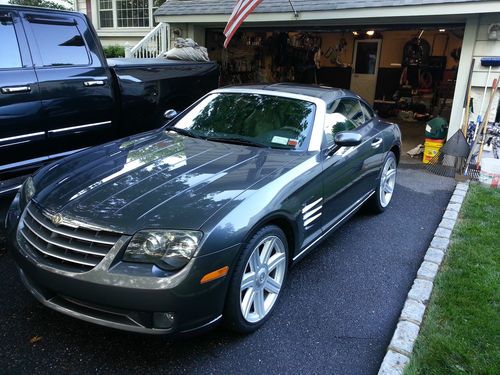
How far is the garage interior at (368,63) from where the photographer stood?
11.8 metres

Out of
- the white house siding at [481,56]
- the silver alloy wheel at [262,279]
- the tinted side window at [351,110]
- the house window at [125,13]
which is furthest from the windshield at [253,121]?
the house window at [125,13]

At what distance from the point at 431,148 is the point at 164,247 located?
639 cm

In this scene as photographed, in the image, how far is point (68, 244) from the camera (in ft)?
7.79

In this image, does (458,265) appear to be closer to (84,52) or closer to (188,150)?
(188,150)

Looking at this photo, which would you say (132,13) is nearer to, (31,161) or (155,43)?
(155,43)

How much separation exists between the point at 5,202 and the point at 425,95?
469 inches

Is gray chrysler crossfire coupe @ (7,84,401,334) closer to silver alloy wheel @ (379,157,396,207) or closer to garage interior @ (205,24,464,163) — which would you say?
silver alloy wheel @ (379,157,396,207)

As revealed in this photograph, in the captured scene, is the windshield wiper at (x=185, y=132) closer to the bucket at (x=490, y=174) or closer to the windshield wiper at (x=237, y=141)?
the windshield wiper at (x=237, y=141)

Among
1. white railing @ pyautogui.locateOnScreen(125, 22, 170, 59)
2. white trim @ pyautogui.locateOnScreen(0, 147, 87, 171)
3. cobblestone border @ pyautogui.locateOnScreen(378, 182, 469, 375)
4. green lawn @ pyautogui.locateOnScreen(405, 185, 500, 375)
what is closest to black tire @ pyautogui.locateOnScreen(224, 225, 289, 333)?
cobblestone border @ pyautogui.locateOnScreen(378, 182, 469, 375)

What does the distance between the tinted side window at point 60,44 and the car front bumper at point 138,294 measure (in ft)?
9.19

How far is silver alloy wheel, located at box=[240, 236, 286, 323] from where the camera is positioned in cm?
265

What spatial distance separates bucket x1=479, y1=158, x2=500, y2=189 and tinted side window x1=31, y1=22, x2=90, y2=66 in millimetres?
5545

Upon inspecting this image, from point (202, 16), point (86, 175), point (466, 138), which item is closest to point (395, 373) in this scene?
point (86, 175)

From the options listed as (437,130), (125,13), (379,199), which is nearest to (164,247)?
(379,199)
